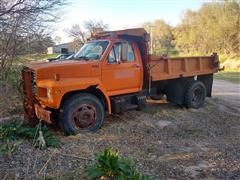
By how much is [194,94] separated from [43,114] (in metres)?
5.32

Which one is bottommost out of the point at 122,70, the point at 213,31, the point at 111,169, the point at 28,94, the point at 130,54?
the point at 111,169

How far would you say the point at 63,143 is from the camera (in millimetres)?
7086

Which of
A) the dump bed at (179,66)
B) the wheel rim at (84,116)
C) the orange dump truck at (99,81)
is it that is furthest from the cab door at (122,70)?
the wheel rim at (84,116)

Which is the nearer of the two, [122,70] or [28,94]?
[28,94]

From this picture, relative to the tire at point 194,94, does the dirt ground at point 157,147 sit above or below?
below

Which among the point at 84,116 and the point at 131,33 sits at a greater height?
the point at 131,33

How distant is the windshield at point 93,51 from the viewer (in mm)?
8672

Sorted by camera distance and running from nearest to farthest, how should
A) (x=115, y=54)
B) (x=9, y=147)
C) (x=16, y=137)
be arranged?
(x=9, y=147) → (x=16, y=137) → (x=115, y=54)

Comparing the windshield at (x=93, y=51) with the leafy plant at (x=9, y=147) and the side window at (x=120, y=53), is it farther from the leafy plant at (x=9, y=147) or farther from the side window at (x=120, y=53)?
the leafy plant at (x=9, y=147)

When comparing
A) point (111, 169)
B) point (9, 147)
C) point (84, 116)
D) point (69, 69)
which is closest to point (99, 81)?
point (69, 69)

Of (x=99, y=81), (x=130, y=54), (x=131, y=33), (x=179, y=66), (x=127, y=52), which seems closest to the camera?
(x=99, y=81)

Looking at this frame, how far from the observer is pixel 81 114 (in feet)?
26.3

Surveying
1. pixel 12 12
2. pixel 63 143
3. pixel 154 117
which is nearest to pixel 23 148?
pixel 63 143

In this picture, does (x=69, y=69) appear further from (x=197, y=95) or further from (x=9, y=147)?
(x=197, y=95)
